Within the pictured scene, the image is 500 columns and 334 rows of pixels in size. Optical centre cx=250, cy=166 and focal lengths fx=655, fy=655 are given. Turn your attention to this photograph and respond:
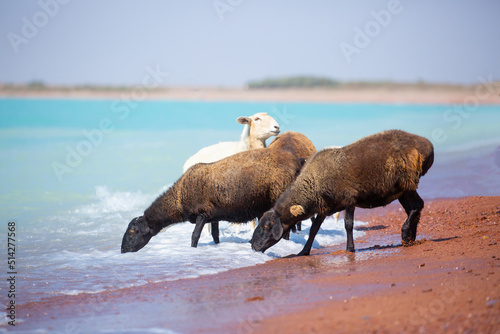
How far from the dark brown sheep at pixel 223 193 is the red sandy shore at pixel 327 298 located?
164 cm

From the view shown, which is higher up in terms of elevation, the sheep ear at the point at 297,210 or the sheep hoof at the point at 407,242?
the sheep ear at the point at 297,210

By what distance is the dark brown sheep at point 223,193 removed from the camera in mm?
11758

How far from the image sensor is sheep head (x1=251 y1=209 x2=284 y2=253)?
10.9 m

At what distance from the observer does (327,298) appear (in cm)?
740

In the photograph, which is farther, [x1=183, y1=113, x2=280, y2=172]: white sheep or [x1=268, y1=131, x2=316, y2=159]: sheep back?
[x1=183, y1=113, x2=280, y2=172]: white sheep

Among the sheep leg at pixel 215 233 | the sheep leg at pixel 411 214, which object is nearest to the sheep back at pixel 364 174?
the sheep leg at pixel 411 214

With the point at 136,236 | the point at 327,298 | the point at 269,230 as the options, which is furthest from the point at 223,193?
the point at 327,298

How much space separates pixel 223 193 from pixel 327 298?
193 inches

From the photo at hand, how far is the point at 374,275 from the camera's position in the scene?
838cm

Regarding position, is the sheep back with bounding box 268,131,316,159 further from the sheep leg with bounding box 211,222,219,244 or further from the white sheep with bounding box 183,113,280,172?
the sheep leg with bounding box 211,222,219,244

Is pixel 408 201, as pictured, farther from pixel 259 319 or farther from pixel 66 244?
pixel 66 244

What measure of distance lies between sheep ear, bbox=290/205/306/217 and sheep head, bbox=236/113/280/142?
4.14 m

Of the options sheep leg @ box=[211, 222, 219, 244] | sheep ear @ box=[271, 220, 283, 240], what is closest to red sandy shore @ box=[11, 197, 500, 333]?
sheep ear @ box=[271, 220, 283, 240]

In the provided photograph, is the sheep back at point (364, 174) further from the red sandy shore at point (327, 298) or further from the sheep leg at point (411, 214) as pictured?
the red sandy shore at point (327, 298)
